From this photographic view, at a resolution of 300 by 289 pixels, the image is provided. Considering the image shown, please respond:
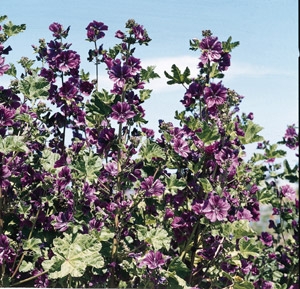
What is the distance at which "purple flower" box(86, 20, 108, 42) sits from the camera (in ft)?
10.2

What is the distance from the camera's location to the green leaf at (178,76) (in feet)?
9.71

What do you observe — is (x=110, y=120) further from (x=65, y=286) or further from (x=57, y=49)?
(x=65, y=286)

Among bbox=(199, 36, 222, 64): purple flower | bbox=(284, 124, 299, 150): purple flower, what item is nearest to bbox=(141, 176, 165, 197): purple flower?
bbox=(199, 36, 222, 64): purple flower

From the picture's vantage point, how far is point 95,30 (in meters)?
3.12

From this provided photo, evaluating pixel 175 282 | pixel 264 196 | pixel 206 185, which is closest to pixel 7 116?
pixel 206 185

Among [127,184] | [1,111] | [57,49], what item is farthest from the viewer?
[57,49]

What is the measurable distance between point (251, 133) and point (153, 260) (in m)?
0.76

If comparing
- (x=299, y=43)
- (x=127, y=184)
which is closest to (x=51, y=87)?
(x=127, y=184)

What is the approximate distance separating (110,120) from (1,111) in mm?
537

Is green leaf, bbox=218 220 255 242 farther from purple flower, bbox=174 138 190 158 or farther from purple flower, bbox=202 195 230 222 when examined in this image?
purple flower, bbox=174 138 190 158

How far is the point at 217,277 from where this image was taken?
120 inches

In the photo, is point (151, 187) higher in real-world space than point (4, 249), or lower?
higher

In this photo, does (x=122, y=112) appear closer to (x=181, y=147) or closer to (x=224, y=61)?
(x=181, y=147)

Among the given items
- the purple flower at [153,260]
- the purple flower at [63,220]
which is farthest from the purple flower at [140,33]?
the purple flower at [153,260]
